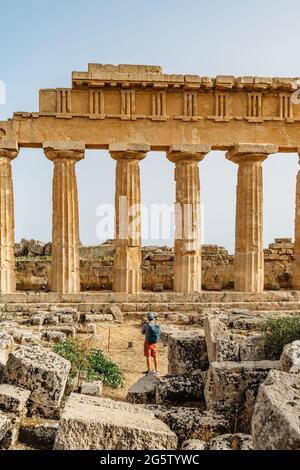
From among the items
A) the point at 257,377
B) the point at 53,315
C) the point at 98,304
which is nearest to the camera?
the point at 257,377

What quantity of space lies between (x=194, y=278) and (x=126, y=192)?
4.40 metres

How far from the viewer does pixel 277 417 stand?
500 centimetres

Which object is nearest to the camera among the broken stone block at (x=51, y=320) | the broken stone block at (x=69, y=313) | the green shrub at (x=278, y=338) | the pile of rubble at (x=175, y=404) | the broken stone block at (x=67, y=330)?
the pile of rubble at (x=175, y=404)

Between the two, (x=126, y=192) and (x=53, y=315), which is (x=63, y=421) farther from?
(x=126, y=192)

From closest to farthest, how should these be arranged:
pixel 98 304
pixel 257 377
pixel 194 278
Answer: pixel 257 377 < pixel 98 304 < pixel 194 278

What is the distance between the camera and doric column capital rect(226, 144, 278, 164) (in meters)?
20.4

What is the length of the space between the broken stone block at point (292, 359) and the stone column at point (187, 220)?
13160mm

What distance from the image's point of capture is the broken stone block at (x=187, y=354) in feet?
32.6

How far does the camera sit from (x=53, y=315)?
1706 centimetres

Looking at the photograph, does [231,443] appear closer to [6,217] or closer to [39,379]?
[39,379]

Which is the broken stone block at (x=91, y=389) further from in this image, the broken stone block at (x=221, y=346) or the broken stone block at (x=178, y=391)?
the broken stone block at (x=221, y=346)

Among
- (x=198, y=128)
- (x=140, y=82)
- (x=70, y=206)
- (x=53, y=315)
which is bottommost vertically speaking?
(x=53, y=315)

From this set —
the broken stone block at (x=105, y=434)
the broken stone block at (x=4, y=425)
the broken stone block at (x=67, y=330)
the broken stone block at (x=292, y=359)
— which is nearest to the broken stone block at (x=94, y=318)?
the broken stone block at (x=67, y=330)
